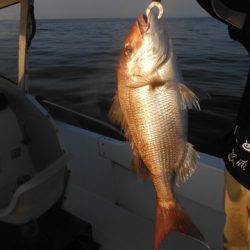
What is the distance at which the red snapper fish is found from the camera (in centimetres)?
183

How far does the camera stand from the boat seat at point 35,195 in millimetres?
2898

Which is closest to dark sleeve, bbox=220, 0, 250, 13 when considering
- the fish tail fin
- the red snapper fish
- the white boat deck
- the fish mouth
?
the red snapper fish

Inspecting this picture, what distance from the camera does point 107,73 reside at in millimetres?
14586

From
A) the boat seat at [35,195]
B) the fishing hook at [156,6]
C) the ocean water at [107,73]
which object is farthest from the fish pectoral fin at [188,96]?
the ocean water at [107,73]

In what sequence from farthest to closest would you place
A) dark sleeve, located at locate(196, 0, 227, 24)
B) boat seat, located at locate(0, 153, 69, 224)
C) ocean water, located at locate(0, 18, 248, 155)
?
ocean water, located at locate(0, 18, 248, 155)
boat seat, located at locate(0, 153, 69, 224)
dark sleeve, located at locate(196, 0, 227, 24)

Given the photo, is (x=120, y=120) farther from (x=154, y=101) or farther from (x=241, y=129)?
(x=241, y=129)

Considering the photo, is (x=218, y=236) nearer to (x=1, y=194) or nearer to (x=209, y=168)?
(x=209, y=168)

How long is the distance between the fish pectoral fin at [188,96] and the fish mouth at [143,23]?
32cm

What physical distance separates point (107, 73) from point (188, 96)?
1282 cm

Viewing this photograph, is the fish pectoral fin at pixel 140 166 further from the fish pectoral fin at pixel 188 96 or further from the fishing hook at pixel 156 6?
the fishing hook at pixel 156 6

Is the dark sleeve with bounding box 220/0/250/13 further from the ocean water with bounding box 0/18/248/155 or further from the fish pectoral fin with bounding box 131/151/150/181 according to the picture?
the ocean water with bounding box 0/18/248/155

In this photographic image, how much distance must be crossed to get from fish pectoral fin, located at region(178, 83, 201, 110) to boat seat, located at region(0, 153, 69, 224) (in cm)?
143

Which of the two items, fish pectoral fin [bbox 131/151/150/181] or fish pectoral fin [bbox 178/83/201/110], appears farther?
fish pectoral fin [bbox 131/151/150/181]

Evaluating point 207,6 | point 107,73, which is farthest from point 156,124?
point 107,73
